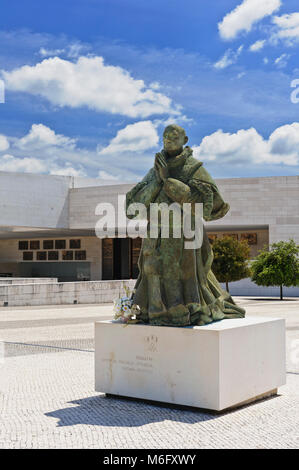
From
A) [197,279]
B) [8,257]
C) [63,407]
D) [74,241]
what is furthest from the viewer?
[8,257]

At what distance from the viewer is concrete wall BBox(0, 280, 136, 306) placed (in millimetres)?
23312

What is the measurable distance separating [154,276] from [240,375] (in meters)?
1.56

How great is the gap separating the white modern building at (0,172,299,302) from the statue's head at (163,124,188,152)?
3581cm

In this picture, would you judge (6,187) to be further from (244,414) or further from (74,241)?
(244,414)

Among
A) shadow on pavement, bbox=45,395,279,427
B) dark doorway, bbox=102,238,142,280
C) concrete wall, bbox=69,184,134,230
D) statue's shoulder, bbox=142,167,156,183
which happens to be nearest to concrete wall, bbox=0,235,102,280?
dark doorway, bbox=102,238,142,280

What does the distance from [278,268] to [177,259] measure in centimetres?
2799

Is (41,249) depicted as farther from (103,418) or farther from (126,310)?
(103,418)

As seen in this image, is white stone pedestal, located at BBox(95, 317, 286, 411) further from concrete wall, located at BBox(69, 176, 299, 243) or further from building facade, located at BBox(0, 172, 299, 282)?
building facade, located at BBox(0, 172, 299, 282)

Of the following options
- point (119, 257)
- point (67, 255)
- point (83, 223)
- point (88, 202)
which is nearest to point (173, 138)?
point (88, 202)

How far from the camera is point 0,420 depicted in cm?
579

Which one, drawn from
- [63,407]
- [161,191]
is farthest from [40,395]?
[161,191]

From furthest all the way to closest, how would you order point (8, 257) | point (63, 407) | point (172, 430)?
point (8, 257)
point (63, 407)
point (172, 430)

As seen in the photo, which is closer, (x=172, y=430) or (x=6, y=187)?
(x=172, y=430)

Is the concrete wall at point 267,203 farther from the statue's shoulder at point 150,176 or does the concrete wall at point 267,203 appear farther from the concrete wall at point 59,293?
the statue's shoulder at point 150,176
